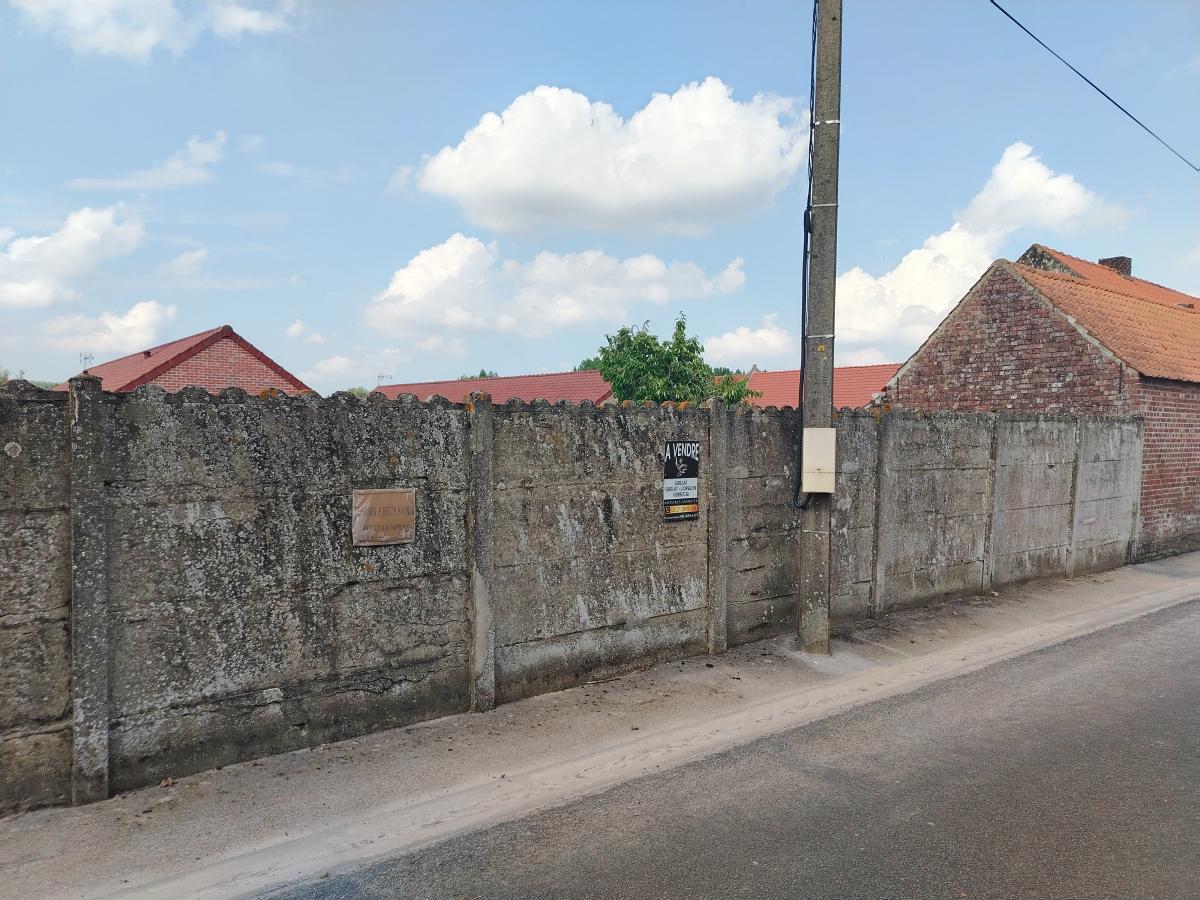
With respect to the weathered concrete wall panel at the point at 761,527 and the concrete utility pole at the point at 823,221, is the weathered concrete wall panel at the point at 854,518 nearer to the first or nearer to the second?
the weathered concrete wall panel at the point at 761,527

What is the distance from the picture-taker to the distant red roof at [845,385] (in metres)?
32.7

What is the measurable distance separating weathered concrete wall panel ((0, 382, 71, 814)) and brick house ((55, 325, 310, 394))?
20.6m

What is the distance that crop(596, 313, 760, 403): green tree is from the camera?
1184 inches

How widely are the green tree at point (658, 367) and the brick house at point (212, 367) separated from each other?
1166 cm

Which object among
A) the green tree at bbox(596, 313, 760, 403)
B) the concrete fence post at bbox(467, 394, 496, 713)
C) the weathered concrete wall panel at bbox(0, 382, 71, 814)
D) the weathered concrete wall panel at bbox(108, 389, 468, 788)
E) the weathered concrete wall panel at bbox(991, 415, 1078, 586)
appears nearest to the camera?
the weathered concrete wall panel at bbox(0, 382, 71, 814)

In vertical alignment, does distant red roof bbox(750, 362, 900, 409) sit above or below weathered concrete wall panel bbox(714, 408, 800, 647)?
above

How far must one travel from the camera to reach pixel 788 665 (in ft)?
23.1

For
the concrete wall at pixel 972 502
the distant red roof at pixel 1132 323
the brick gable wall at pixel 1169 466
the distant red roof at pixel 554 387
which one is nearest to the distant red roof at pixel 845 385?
the distant red roof at pixel 554 387

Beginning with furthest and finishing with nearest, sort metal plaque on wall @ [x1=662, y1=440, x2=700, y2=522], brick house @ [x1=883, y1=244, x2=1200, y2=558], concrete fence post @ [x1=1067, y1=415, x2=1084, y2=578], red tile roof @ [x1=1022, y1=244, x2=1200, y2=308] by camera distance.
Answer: red tile roof @ [x1=1022, y1=244, x2=1200, y2=308], brick house @ [x1=883, y1=244, x2=1200, y2=558], concrete fence post @ [x1=1067, y1=415, x2=1084, y2=578], metal plaque on wall @ [x1=662, y1=440, x2=700, y2=522]

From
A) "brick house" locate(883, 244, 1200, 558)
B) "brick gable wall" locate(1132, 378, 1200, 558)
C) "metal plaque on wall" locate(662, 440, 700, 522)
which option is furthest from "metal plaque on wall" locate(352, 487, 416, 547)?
"brick gable wall" locate(1132, 378, 1200, 558)

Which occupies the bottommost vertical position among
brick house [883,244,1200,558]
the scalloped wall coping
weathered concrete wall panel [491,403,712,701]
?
weathered concrete wall panel [491,403,712,701]

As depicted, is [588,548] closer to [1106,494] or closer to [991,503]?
[991,503]

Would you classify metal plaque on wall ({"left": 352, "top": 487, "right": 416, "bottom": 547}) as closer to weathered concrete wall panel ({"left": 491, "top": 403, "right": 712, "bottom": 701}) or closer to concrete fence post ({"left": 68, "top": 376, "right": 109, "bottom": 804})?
weathered concrete wall panel ({"left": 491, "top": 403, "right": 712, "bottom": 701})

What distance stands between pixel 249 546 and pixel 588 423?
267 centimetres
